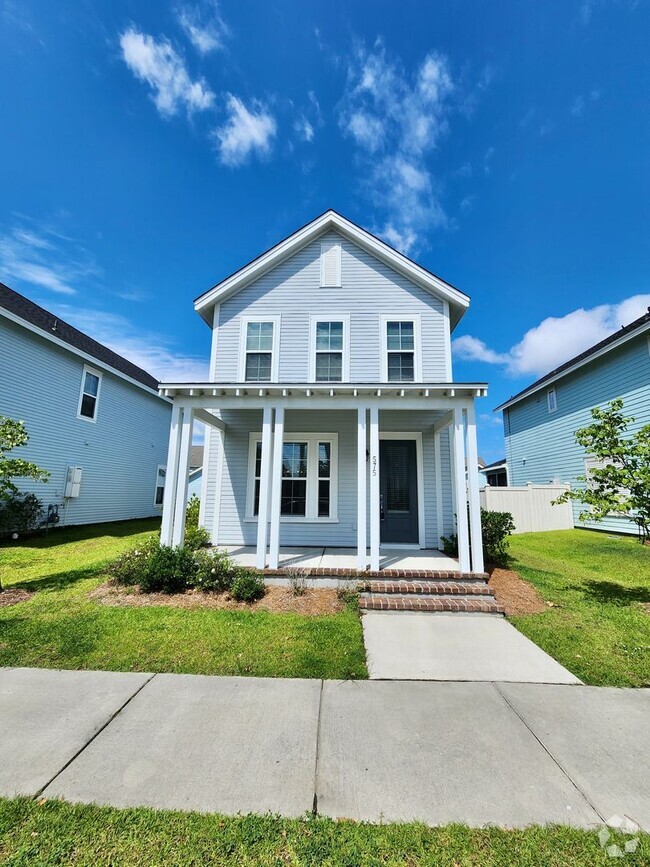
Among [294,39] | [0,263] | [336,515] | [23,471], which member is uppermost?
[294,39]

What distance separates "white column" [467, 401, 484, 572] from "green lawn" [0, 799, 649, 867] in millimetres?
4490

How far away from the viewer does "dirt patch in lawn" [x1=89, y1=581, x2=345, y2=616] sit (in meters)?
5.56

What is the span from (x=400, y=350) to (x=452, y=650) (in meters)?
7.00

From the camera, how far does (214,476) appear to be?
9.40 meters

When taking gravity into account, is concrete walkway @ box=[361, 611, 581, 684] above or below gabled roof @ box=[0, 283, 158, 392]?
below

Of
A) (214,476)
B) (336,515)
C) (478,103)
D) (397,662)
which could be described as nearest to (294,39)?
(478,103)

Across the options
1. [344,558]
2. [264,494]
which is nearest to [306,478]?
[344,558]

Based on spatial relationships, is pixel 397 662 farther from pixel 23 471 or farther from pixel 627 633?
pixel 23 471

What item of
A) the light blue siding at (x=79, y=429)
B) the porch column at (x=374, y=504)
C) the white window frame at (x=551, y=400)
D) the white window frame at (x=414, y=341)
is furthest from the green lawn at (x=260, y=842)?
the white window frame at (x=551, y=400)

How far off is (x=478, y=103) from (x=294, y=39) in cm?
546

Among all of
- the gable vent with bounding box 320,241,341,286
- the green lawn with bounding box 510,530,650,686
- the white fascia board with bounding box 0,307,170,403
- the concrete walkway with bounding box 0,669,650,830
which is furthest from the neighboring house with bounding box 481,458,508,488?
the concrete walkway with bounding box 0,669,650,830

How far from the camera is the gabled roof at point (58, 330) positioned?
1141cm

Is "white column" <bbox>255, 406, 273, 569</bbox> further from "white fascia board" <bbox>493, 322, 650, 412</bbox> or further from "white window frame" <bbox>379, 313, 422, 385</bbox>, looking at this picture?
"white fascia board" <bbox>493, 322, 650, 412</bbox>

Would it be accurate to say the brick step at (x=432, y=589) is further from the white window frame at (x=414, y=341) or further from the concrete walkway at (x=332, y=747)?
the white window frame at (x=414, y=341)
